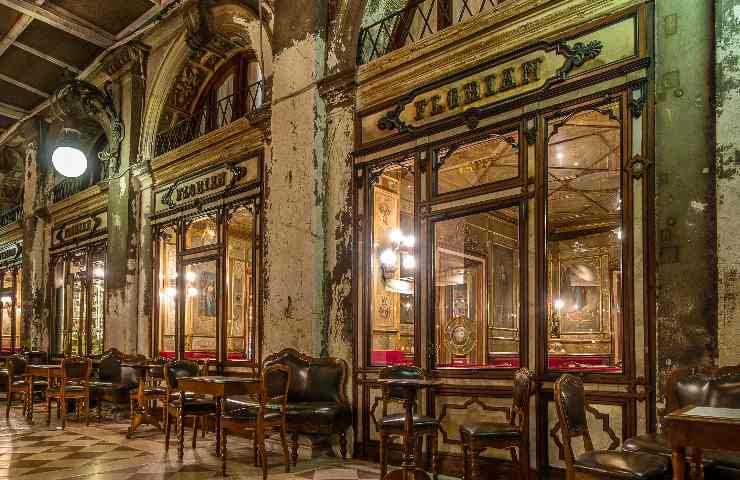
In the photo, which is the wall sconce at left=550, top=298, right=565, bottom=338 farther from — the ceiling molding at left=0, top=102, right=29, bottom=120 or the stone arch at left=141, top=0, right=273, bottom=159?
the ceiling molding at left=0, top=102, right=29, bottom=120

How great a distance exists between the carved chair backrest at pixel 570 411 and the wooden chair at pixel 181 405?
3.94 metres

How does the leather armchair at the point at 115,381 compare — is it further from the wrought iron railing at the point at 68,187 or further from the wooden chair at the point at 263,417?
the wrought iron railing at the point at 68,187

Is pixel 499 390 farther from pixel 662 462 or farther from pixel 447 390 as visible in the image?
pixel 662 462

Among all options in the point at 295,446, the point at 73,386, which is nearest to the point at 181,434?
the point at 295,446

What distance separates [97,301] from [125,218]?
229cm

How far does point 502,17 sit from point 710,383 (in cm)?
333

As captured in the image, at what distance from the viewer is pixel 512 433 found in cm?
456

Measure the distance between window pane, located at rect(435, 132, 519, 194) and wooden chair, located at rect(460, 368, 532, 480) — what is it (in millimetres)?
1726

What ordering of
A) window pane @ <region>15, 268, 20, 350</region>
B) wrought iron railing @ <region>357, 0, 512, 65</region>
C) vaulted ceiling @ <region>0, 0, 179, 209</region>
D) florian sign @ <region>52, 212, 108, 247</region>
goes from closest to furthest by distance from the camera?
wrought iron railing @ <region>357, 0, 512, 65</region> < vaulted ceiling @ <region>0, 0, 179, 209</region> < florian sign @ <region>52, 212, 108, 247</region> < window pane @ <region>15, 268, 20, 350</region>

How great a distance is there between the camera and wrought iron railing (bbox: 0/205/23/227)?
14945mm

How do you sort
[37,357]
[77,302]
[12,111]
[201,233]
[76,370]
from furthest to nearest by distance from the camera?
[12,111] → [77,302] → [37,357] → [201,233] → [76,370]

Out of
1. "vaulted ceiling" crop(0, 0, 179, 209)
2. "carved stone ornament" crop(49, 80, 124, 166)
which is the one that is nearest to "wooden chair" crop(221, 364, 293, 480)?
"vaulted ceiling" crop(0, 0, 179, 209)

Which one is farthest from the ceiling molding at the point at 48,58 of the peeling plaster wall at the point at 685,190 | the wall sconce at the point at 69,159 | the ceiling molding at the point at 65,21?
the peeling plaster wall at the point at 685,190

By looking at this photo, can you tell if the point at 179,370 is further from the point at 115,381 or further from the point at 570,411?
the point at 570,411
